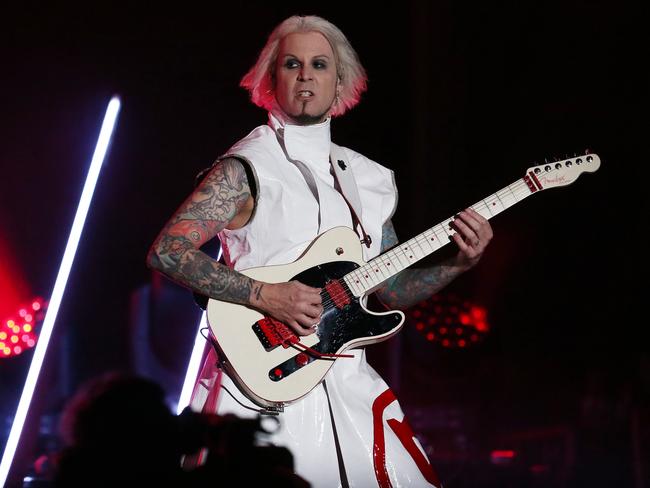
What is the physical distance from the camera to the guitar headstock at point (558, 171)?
3221mm

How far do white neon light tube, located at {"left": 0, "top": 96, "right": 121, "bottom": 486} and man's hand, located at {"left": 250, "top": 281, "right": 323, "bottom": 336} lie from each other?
1.43 meters

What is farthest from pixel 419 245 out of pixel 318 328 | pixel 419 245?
pixel 318 328

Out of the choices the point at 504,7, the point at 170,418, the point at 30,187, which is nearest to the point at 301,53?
the point at 170,418

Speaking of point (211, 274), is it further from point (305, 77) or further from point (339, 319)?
point (305, 77)

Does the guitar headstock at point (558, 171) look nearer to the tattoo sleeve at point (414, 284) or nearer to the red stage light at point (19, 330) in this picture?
the tattoo sleeve at point (414, 284)

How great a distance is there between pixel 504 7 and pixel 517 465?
3.50 m

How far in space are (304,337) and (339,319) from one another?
0.15m

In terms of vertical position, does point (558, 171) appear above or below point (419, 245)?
above

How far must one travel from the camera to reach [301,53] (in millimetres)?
3186

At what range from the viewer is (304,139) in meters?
3.08

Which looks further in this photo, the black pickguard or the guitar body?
the black pickguard

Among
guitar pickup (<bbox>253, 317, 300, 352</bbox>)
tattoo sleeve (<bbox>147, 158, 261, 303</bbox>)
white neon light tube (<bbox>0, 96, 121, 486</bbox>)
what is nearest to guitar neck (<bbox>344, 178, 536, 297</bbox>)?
guitar pickup (<bbox>253, 317, 300, 352</bbox>)

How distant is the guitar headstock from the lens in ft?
10.6

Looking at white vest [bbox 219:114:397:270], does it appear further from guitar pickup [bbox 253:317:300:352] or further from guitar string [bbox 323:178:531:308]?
guitar pickup [bbox 253:317:300:352]
